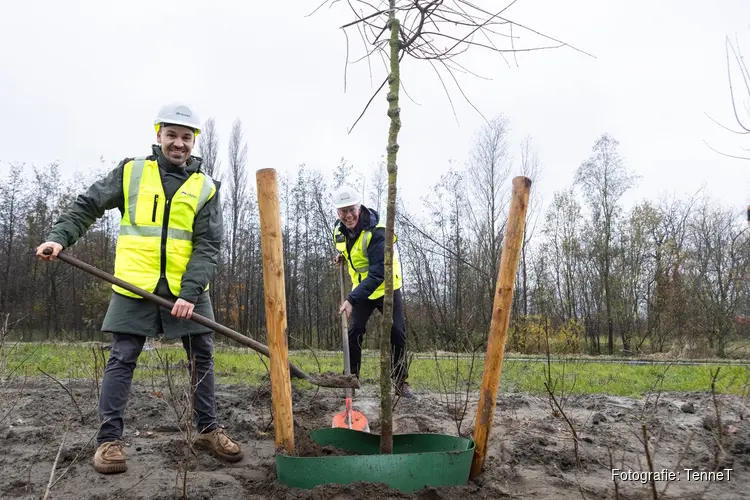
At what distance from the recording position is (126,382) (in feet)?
10.4

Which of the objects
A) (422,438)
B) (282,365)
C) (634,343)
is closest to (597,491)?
(422,438)

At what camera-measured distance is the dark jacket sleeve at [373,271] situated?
17.2 feet

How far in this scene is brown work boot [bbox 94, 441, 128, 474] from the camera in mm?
2943

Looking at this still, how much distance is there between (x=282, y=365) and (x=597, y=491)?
1.80 metres

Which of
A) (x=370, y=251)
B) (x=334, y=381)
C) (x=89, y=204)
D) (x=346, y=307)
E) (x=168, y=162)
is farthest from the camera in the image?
(x=370, y=251)

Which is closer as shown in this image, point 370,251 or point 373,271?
point 373,271

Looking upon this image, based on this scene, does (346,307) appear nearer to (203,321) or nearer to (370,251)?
(370,251)

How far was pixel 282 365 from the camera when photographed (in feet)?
9.26

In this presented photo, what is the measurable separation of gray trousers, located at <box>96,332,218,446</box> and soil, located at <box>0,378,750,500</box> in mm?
158

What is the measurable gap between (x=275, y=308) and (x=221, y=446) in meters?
1.18

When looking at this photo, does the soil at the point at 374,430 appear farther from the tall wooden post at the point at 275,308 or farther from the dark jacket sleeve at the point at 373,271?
the dark jacket sleeve at the point at 373,271

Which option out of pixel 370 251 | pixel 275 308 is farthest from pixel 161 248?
pixel 370 251

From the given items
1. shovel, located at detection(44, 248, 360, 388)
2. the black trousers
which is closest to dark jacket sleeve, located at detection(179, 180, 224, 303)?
shovel, located at detection(44, 248, 360, 388)

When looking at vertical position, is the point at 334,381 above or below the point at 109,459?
above
